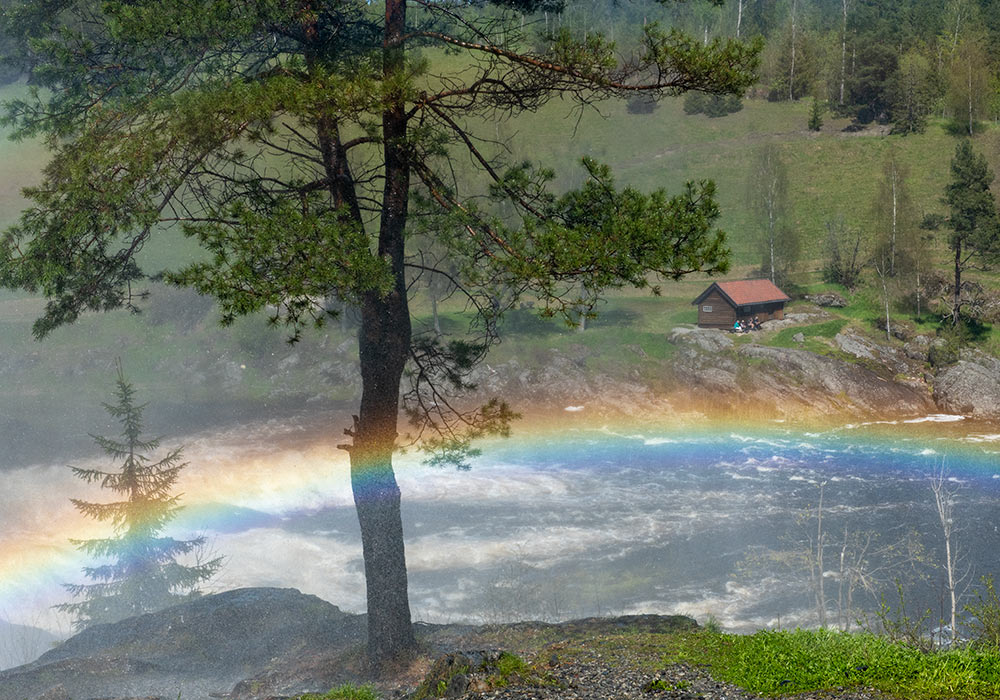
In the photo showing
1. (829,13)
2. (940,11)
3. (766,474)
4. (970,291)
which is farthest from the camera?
(829,13)

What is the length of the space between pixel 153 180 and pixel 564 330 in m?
40.4

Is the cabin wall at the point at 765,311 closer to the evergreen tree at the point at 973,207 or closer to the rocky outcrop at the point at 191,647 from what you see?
the evergreen tree at the point at 973,207

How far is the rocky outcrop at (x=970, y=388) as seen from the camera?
41406 millimetres

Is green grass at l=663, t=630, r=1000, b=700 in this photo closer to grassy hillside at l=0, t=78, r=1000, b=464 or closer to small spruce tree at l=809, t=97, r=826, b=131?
grassy hillside at l=0, t=78, r=1000, b=464

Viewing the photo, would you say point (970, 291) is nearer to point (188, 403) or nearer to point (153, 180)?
point (188, 403)

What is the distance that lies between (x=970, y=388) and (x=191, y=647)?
38.0 m

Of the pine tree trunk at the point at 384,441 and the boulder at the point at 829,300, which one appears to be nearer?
the pine tree trunk at the point at 384,441

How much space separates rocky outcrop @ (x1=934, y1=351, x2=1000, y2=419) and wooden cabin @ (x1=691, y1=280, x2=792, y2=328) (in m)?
9.40

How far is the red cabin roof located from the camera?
48.5 metres

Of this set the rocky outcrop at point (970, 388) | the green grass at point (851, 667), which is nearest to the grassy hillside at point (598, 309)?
the rocky outcrop at point (970, 388)

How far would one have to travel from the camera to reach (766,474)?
34844mm

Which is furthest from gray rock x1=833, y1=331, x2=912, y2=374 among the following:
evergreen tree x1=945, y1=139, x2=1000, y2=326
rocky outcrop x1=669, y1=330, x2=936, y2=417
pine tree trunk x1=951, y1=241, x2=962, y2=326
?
evergreen tree x1=945, y1=139, x2=1000, y2=326

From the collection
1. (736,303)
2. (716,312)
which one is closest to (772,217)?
(716,312)

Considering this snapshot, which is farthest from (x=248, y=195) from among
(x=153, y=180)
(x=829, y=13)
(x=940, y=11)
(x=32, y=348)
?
(x=829, y=13)
